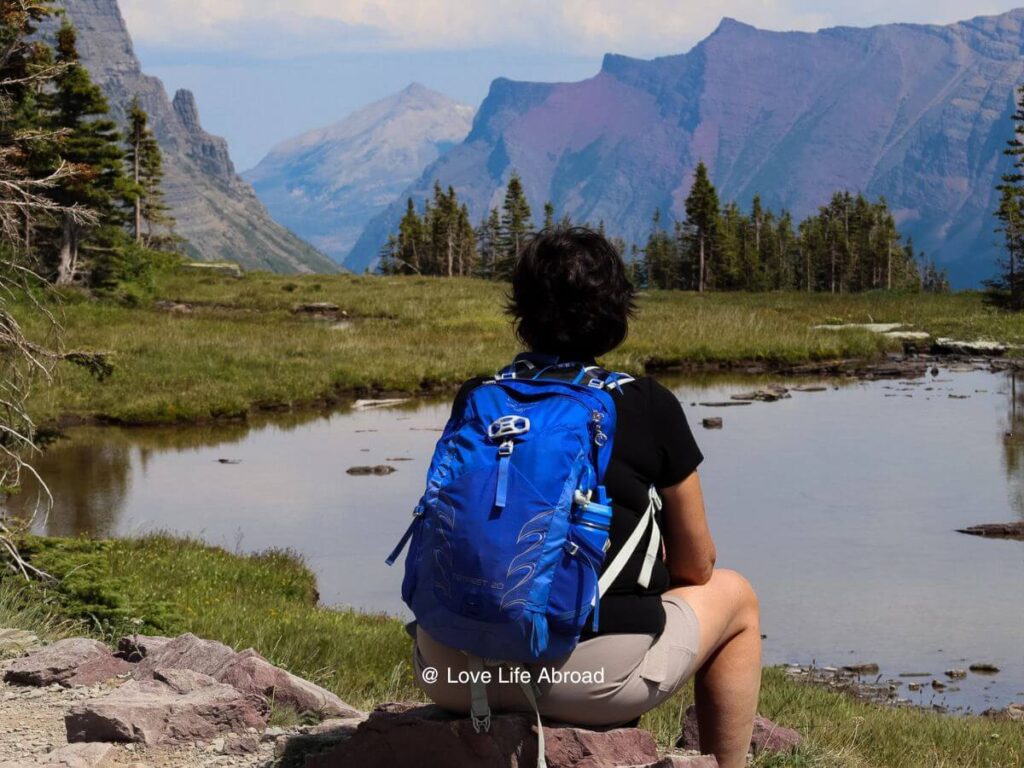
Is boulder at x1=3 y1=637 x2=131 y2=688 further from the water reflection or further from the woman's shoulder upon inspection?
the water reflection

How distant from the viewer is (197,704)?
5.54 m

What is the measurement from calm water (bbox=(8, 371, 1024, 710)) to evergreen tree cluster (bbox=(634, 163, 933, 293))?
7104cm

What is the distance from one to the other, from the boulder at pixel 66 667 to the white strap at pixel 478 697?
2952 millimetres

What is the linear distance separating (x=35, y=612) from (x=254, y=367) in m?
24.1

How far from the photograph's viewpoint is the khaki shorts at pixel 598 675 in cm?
427

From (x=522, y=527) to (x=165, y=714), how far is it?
86.0 inches

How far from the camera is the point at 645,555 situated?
4.34m

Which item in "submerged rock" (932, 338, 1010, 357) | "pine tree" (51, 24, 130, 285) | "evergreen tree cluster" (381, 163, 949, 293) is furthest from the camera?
"evergreen tree cluster" (381, 163, 949, 293)

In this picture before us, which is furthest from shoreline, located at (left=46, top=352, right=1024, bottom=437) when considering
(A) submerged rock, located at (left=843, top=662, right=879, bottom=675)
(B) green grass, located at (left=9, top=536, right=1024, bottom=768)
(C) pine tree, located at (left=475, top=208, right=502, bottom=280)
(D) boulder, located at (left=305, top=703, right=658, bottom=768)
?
(C) pine tree, located at (left=475, top=208, right=502, bottom=280)

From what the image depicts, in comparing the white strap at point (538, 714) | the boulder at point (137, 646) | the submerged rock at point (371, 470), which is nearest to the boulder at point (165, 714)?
the boulder at point (137, 646)

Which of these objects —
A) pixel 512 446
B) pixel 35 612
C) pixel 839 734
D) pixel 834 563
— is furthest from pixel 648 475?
pixel 834 563

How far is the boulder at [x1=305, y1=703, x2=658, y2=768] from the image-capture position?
437cm

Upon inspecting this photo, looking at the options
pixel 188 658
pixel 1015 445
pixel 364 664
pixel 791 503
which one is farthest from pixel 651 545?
pixel 1015 445

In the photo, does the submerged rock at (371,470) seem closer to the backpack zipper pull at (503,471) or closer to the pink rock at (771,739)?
the pink rock at (771,739)
